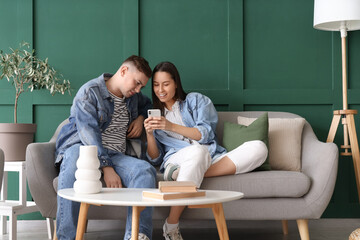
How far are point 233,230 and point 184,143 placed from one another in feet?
2.60

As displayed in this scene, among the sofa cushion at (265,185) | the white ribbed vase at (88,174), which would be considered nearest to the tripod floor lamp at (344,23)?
the sofa cushion at (265,185)

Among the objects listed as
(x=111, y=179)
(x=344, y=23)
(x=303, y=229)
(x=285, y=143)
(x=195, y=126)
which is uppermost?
(x=344, y=23)

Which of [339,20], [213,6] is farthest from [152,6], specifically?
[339,20]

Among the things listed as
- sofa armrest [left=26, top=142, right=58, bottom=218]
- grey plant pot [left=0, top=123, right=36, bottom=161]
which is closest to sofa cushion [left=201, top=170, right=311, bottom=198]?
sofa armrest [left=26, top=142, right=58, bottom=218]

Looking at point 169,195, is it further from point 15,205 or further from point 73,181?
point 15,205

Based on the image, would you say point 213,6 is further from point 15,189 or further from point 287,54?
point 15,189

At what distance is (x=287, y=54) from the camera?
122 inches

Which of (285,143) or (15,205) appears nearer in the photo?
(15,205)

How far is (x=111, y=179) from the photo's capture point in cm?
205

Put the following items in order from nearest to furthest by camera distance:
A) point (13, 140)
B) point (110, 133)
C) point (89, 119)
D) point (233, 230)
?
point (89, 119)
point (110, 133)
point (13, 140)
point (233, 230)

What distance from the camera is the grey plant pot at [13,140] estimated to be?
103 inches

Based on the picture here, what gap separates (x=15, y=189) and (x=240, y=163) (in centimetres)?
172

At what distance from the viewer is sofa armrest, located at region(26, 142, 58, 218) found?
7.17 ft

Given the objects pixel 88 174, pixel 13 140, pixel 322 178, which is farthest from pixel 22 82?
pixel 322 178
